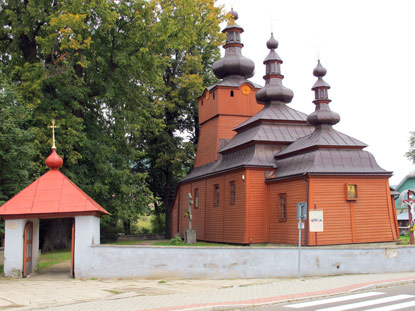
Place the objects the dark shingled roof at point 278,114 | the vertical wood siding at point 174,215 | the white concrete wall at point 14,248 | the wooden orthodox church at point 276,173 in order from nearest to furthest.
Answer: the white concrete wall at point 14,248
the wooden orthodox church at point 276,173
the dark shingled roof at point 278,114
the vertical wood siding at point 174,215

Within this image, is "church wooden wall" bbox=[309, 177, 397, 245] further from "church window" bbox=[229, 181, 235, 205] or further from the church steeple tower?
the church steeple tower

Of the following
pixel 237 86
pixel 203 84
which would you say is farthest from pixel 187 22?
pixel 203 84

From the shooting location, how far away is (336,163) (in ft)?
76.6

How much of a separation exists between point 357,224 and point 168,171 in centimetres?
1942

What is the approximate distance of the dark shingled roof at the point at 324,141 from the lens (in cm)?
2403

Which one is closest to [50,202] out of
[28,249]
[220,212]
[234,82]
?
[28,249]

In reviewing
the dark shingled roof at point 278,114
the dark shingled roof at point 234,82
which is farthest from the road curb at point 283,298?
the dark shingled roof at point 234,82

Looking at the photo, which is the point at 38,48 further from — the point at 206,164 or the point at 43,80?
the point at 206,164

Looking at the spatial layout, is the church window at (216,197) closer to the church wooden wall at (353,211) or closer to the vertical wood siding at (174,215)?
the vertical wood siding at (174,215)

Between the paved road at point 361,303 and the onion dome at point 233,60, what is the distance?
23.6 meters

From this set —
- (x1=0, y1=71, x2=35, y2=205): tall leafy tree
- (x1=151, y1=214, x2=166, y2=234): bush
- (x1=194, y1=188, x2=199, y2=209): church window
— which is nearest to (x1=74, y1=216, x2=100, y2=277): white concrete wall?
(x1=0, y1=71, x2=35, y2=205): tall leafy tree

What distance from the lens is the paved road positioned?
394 inches

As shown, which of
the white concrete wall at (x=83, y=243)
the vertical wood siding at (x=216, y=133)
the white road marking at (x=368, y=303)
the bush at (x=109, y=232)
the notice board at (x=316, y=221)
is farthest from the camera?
the bush at (x=109, y=232)

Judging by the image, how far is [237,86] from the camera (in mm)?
33031
